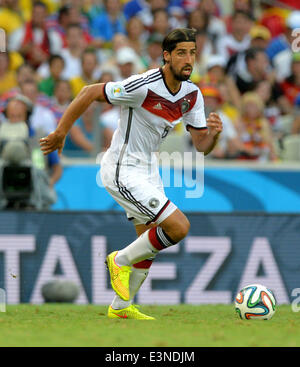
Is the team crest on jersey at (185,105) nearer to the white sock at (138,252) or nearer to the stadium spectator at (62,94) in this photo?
the white sock at (138,252)

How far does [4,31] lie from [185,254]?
18.3 feet

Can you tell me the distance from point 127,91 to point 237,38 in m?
9.05

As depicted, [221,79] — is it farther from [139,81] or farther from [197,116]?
[139,81]

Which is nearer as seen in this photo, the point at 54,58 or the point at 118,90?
the point at 118,90

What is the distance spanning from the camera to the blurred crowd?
41.4 ft

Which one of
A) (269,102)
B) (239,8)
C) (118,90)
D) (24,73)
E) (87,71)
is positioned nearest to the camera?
(118,90)

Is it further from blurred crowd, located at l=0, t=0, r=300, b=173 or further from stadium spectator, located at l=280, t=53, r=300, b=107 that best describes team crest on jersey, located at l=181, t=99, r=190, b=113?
stadium spectator, located at l=280, t=53, r=300, b=107

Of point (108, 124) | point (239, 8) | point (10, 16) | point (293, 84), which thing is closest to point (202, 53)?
point (293, 84)

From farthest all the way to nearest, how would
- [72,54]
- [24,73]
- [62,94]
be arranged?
[72,54], [24,73], [62,94]

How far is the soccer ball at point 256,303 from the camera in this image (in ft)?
25.6

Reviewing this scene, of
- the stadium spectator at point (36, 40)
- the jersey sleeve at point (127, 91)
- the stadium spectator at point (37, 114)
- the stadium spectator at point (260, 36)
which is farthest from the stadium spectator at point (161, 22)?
the jersey sleeve at point (127, 91)

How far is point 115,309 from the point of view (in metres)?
7.93

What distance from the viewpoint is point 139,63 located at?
14.4 metres
